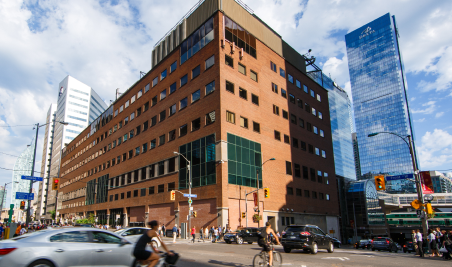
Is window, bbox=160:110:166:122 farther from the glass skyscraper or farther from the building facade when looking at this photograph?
the glass skyscraper

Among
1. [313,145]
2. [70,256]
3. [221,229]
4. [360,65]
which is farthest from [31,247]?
[360,65]

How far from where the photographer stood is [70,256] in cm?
807

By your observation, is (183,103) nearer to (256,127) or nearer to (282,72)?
(256,127)

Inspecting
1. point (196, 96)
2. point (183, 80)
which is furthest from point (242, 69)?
point (183, 80)

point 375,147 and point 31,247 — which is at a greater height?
point 375,147

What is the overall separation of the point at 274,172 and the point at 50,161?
16935 centimetres

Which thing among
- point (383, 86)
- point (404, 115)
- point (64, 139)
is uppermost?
point (383, 86)

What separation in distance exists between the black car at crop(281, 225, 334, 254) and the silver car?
1251cm

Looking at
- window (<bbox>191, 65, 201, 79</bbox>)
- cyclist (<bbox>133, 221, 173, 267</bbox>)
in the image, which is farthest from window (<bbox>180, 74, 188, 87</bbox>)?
cyclist (<bbox>133, 221, 173, 267</bbox>)

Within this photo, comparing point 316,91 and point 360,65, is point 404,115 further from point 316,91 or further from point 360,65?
point 316,91

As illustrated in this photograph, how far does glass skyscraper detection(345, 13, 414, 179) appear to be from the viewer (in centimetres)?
17100

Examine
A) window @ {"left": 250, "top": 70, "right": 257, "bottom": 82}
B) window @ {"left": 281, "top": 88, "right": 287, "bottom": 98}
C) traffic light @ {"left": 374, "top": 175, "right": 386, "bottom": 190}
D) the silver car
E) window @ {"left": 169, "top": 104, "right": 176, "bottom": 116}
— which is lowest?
the silver car

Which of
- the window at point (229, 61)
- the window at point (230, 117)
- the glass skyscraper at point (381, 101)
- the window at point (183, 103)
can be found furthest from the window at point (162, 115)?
the glass skyscraper at point (381, 101)

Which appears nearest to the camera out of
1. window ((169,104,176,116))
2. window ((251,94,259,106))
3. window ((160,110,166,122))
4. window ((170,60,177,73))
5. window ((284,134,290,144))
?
window ((251,94,259,106))
